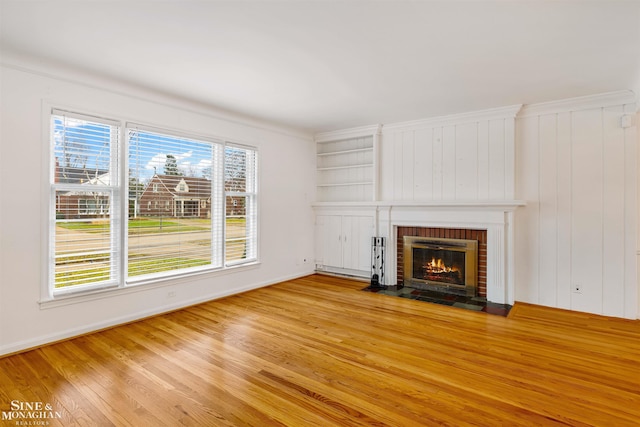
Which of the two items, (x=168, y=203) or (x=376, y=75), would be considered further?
(x=168, y=203)

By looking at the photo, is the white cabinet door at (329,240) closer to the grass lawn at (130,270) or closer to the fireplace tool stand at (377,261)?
the fireplace tool stand at (377,261)

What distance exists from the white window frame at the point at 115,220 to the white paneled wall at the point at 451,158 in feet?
9.00

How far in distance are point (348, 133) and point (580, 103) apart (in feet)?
10.6

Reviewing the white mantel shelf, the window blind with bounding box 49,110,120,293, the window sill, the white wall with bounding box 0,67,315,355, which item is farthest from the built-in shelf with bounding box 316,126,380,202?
the window blind with bounding box 49,110,120,293

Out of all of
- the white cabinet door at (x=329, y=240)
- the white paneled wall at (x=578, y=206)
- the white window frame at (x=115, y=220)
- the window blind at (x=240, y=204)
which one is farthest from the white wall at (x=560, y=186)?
the white window frame at (x=115, y=220)

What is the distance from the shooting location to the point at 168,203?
405cm

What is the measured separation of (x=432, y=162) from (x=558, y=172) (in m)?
1.60

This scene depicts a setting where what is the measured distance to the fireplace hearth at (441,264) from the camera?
15.2 feet

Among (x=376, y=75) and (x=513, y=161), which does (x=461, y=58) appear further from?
(x=513, y=161)

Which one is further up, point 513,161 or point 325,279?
point 513,161

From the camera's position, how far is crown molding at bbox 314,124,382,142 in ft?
17.8

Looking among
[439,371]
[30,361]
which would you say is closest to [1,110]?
[30,361]

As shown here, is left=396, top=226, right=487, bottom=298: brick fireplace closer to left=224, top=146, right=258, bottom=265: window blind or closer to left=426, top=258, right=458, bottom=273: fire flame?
left=426, top=258, right=458, bottom=273: fire flame

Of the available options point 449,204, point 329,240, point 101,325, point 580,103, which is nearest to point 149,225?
point 101,325
